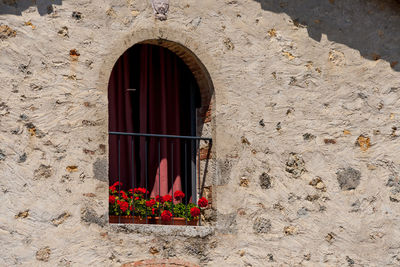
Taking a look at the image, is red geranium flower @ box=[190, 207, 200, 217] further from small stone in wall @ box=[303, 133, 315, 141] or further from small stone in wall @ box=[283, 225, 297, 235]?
small stone in wall @ box=[303, 133, 315, 141]

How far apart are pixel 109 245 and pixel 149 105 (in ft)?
6.16

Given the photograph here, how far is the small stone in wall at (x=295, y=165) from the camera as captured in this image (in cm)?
948

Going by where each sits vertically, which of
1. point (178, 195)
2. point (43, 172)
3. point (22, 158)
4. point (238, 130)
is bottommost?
point (178, 195)

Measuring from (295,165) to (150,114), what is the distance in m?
1.65

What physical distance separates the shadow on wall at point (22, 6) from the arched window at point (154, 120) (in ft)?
3.92

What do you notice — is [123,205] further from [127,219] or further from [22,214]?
[22,214]

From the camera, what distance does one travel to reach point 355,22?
10227 mm

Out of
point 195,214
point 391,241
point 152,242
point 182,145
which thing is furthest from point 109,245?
point 391,241

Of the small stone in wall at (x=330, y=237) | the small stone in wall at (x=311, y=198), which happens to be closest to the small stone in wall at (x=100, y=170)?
the small stone in wall at (x=311, y=198)

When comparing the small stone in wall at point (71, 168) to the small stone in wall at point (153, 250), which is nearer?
the small stone in wall at point (71, 168)

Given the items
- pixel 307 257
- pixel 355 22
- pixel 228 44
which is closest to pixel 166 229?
pixel 307 257

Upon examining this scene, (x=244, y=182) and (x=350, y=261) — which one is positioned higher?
(x=244, y=182)

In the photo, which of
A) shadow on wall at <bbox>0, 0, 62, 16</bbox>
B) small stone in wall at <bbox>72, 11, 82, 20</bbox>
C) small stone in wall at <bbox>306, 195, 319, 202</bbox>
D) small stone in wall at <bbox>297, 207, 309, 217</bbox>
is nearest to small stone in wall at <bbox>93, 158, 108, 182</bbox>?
small stone in wall at <bbox>72, 11, 82, 20</bbox>

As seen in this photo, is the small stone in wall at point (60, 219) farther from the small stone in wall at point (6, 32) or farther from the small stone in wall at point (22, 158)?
the small stone in wall at point (6, 32)
